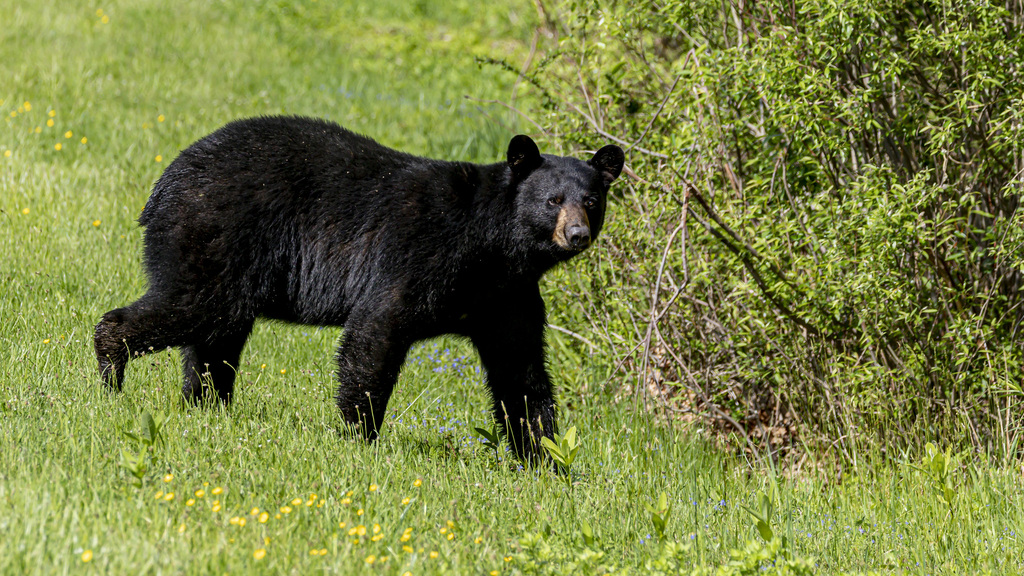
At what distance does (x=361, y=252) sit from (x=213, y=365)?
1114 millimetres

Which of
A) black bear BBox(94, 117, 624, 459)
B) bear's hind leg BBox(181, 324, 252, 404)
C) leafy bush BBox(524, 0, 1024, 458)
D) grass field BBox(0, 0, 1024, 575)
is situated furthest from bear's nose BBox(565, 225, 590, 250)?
bear's hind leg BBox(181, 324, 252, 404)

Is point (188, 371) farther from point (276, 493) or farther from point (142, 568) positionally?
point (142, 568)

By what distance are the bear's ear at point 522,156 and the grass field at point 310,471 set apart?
1479 mm

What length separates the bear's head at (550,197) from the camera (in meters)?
5.09

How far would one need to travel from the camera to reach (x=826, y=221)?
608 cm

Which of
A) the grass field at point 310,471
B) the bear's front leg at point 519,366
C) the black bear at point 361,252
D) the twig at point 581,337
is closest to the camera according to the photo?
the grass field at point 310,471

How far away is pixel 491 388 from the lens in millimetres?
5457

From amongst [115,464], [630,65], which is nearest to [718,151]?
[630,65]

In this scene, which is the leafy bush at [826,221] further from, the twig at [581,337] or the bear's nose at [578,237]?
the bear's nose at [578,237]

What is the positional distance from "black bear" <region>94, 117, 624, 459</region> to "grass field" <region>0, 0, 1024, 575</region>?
0.38 m

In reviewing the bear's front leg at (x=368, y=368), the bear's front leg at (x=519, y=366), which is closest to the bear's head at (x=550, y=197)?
the bear's front leg at (x=519, y=366)

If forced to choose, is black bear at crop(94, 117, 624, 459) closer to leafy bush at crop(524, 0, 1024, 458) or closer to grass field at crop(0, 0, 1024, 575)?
grass field at crop(0, 0, 1024, 575)

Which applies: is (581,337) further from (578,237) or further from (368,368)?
(368,368)

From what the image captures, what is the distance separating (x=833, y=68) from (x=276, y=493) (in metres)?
3.73
